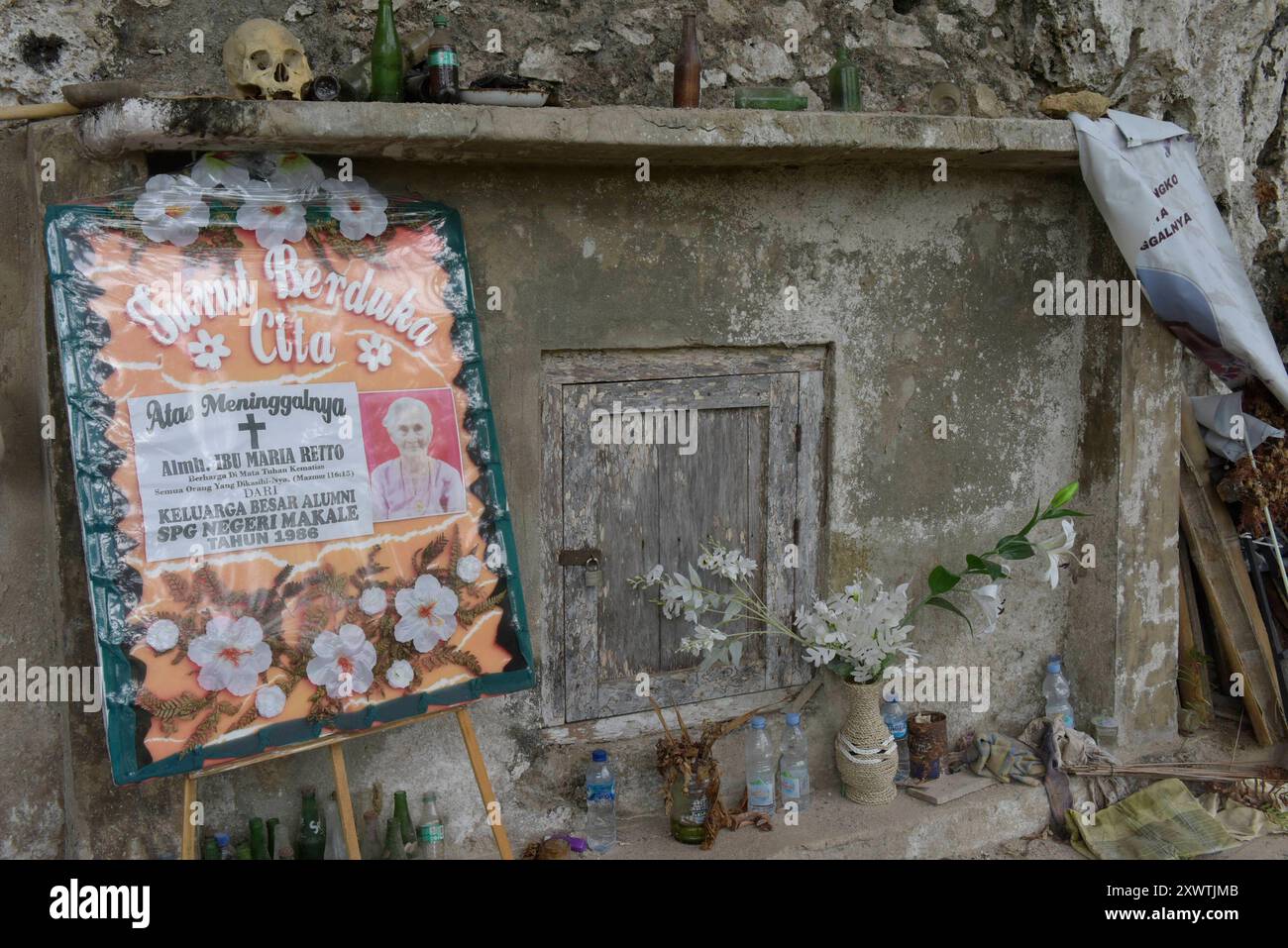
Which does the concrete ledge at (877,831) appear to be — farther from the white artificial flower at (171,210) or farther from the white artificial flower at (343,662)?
the white artificial flower at (171,210)

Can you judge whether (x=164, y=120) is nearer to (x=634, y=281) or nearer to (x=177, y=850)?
(x=634, y=281)

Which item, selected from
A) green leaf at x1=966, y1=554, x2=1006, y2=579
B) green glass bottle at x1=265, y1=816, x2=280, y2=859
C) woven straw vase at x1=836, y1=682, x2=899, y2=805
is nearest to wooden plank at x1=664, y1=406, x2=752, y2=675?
woven straw vase at x1=836, y1=682, x2=899, y2=805

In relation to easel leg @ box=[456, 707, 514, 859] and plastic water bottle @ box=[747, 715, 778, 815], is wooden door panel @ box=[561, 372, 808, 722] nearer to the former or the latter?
plastic water bottle @ box=[747, 715, 778, 815]

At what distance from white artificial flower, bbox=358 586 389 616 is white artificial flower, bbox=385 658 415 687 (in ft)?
0.56

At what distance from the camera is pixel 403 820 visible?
13.0 feet

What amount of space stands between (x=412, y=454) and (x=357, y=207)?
76 centimetres

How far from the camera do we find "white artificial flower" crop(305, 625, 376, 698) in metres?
3.57

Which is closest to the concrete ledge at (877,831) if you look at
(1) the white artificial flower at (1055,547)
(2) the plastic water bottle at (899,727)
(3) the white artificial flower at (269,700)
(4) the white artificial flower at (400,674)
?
(2) the plastic water bottle at (899,727)

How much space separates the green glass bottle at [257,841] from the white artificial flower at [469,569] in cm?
99

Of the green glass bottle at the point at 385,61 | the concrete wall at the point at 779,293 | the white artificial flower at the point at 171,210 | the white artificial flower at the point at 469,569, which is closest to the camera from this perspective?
the white artificial flower at the point at 171,210

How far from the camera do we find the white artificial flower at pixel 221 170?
11.3 ft

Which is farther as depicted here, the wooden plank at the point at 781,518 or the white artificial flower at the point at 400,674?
the wooden plank at the point at 781,518

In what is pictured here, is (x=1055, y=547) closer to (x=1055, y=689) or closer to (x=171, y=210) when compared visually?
(x=1055, y=689)

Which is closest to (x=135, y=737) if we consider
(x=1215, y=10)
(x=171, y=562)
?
(x=171, y=562)
